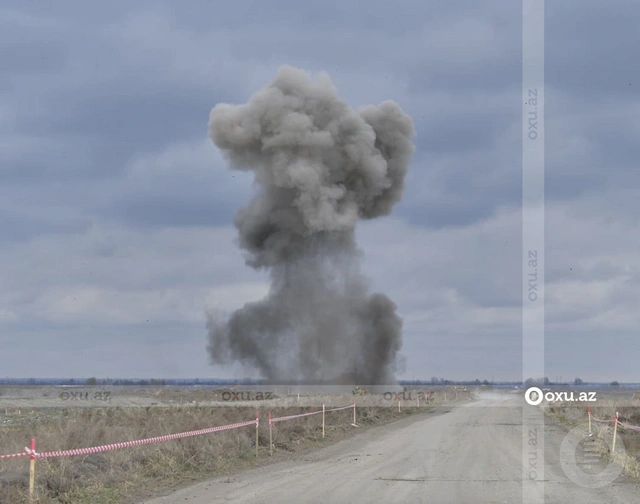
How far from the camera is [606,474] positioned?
47.9 feet

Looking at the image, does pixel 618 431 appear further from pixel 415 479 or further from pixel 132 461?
pixel 132 461

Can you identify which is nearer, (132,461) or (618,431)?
(132,461)

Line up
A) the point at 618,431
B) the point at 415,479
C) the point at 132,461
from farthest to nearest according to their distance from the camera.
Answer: the point at 618,431
the point at 132,461
the point at 415,479

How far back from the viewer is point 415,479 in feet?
43.9

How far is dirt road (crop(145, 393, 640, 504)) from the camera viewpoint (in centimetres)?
1131

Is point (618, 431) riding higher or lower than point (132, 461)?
lower

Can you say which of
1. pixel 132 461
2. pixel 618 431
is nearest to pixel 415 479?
pixel 132 461

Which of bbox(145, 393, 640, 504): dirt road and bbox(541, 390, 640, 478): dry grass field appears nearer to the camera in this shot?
bbox(145, 393, 640, 504): dirt road

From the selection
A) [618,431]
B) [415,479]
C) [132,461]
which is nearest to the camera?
[415,479]

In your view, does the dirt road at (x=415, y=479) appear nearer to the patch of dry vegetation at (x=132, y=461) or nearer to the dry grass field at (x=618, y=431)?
the dry grass field at (x=618, y=431)

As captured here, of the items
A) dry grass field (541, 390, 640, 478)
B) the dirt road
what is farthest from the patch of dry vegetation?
dry grass field (541, 390, 640, 478)

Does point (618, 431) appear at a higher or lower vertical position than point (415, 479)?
lower

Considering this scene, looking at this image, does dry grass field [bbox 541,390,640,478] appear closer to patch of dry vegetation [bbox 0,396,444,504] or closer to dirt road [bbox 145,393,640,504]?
dirt road [bbox 145,393,640,504]

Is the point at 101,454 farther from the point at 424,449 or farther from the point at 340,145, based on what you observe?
the point at 340,145
